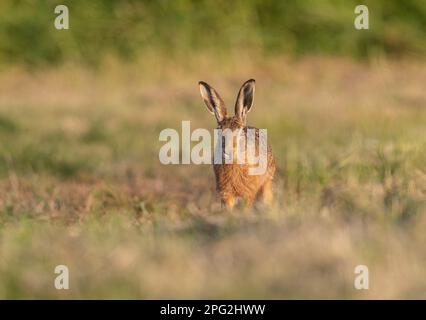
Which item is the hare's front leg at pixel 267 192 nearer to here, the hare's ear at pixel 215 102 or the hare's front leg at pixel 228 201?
the hare's front leg at pixel 228 201

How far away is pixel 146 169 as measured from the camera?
948 cm

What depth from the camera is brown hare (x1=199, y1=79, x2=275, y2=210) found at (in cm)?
652

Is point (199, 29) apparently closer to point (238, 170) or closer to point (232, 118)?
point (232, 118)

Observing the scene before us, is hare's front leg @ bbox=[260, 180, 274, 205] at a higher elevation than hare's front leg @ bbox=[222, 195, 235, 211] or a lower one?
higher

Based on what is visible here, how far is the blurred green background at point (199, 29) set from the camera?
1631 centimetres

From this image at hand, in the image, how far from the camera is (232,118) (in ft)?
21.8

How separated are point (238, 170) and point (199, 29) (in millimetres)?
10114

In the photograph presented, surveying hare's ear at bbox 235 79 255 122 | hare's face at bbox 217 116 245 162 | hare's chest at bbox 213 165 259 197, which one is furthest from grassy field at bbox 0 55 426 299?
hare's ear at bbox 235 79 255 122

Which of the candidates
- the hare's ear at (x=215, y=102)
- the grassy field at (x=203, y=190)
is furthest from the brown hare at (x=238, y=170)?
Answer: the grassy field at (x=203, y=190)

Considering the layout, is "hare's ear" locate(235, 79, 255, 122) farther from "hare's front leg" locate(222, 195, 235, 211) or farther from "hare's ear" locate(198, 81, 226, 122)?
"hare's front leg" locate(222, 195, 235, 211)

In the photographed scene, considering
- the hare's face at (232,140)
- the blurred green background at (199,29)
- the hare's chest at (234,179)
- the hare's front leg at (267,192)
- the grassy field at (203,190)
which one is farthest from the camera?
the blurred green background at (199,29)

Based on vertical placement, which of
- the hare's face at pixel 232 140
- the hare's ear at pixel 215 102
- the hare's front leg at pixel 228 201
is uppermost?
the hare's ear at pixel 215 102

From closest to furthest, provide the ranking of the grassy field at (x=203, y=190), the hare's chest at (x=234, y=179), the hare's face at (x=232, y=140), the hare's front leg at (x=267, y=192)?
1. the grassy field at (x=203, y=190)
2. the hare's face at (x=232, y=140)
3. the hare's chest at (x=234, y=179)
4. the hare's front leg at (x=267, y=192)

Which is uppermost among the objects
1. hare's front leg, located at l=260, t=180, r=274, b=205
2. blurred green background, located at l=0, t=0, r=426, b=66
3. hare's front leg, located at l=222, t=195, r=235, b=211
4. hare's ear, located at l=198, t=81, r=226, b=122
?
blurred green background, located at l=0, t=0, r=426, b=66
